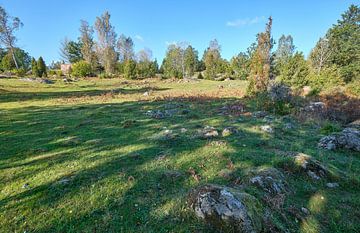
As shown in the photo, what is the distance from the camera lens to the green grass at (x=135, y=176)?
12.5ft

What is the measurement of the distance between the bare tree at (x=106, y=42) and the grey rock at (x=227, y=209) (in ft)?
173

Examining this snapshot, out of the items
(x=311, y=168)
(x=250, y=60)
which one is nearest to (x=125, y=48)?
(x=250, y=60)

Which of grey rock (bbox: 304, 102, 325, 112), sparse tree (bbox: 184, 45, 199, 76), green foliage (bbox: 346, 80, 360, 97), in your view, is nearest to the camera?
grey rock (bbox: 304, 102, 325, 112)

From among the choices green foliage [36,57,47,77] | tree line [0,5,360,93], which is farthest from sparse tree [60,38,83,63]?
green foliage [36,57,47,77]

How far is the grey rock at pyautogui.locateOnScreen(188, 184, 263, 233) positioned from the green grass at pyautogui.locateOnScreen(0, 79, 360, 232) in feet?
0.68

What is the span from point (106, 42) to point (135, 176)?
54446 millimetres

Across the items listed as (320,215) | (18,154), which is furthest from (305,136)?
(18,154)

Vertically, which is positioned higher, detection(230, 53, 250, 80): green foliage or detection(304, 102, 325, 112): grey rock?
detection(230, 53, 250, 80): green foliage

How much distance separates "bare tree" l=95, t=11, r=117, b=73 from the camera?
5099cm

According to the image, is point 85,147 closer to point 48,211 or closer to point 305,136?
point 48,211

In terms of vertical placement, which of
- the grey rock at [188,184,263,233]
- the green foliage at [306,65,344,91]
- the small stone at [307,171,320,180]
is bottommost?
the small stone at [307,171,320,180]

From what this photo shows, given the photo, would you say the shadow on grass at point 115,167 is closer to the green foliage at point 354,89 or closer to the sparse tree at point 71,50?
the green foliage at point 354,89

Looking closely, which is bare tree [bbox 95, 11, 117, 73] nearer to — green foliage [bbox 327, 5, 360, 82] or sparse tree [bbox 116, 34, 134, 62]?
sparse tree [bbox 116, 34, 134, 62]

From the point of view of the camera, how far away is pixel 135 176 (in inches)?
210
